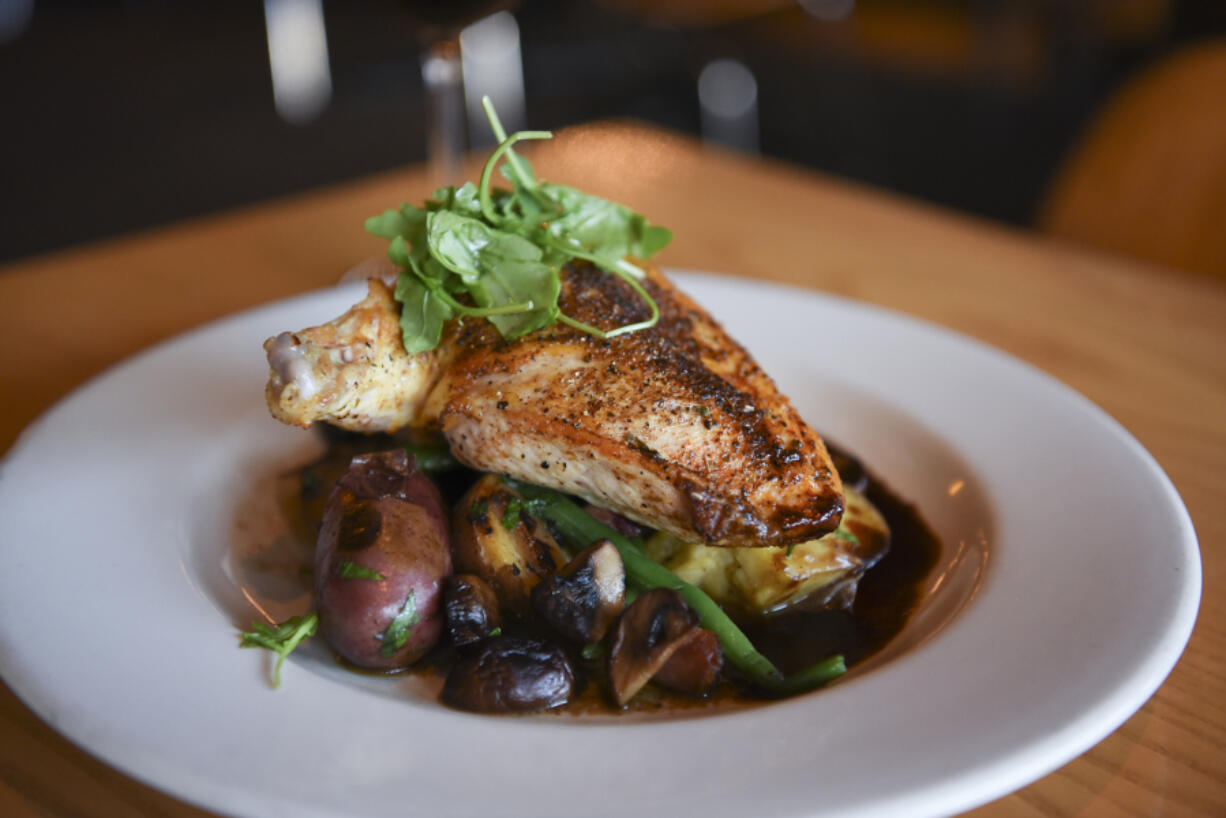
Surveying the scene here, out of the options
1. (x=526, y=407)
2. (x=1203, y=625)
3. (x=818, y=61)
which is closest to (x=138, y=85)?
(x=818, y=61)

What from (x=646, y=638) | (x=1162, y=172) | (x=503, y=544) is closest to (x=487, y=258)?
(x=503, y=544)

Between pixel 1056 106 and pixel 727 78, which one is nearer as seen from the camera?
pixel 1056 106

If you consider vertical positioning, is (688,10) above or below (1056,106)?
above

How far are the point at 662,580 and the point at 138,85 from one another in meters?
8.08

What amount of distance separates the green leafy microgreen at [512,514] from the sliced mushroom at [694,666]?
367 mm

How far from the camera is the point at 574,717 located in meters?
1.36

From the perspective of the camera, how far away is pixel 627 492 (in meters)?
1.61

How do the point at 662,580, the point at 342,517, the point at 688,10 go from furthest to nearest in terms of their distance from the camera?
the point at 688,10
the point at 662,580
the point at 342,517

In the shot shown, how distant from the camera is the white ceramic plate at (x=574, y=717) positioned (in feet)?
3.57

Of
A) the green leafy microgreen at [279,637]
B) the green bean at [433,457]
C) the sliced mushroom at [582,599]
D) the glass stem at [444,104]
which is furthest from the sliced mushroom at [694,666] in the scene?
the glass stem at [444,104]

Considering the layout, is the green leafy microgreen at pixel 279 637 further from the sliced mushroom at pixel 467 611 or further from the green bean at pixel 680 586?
the green bean at pixel 680 586

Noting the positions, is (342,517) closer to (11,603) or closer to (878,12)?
(11,603)

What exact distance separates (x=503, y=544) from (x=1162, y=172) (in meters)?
2.77

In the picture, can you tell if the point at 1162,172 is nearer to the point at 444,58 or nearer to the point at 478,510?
the point at 444,58
